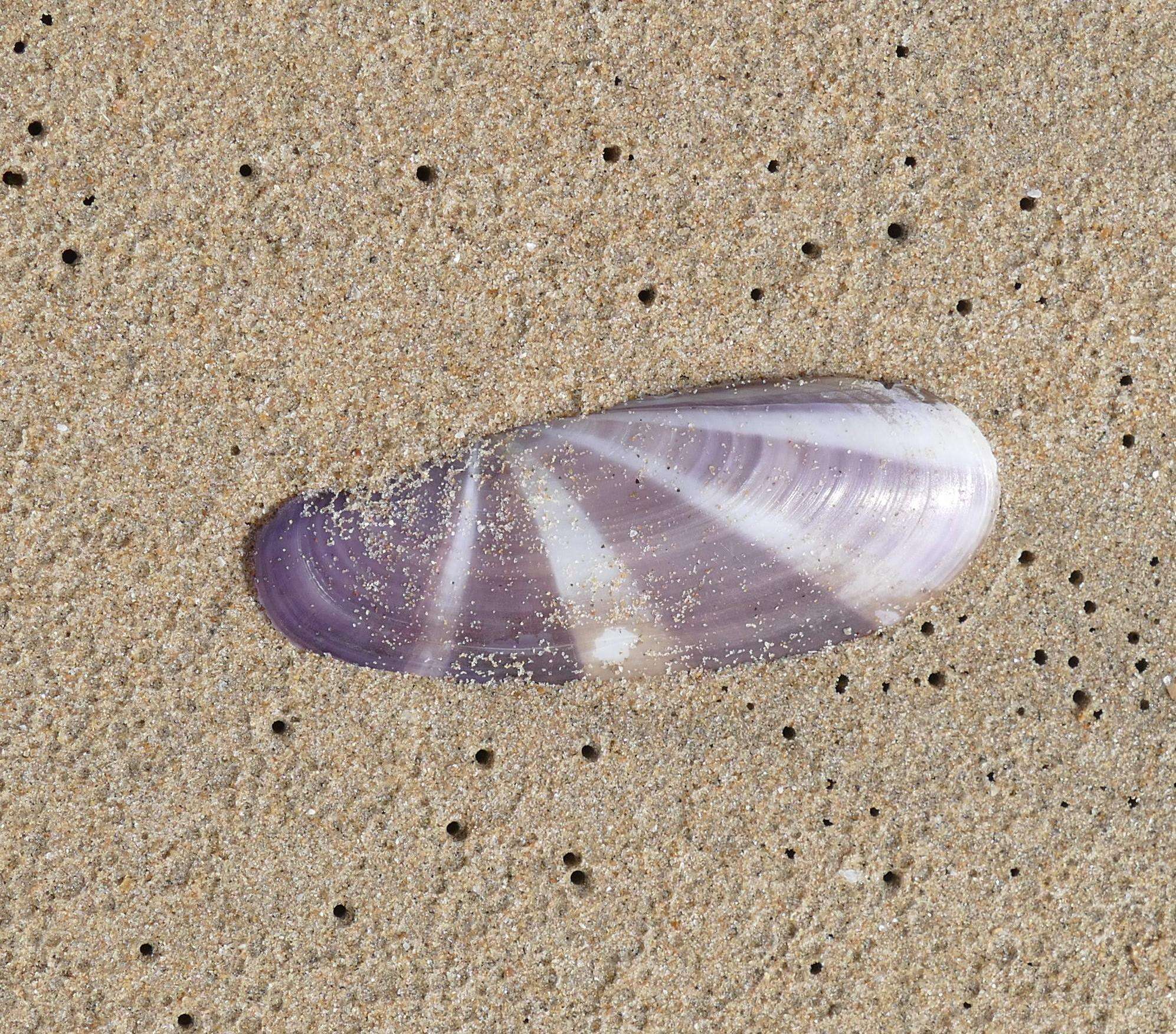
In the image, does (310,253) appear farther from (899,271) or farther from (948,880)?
(948,880)

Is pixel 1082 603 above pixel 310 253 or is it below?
below

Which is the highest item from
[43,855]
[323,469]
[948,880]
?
[323,469]

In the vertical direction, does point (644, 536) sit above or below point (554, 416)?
below

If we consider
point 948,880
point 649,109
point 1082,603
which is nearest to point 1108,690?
point 1082,603
